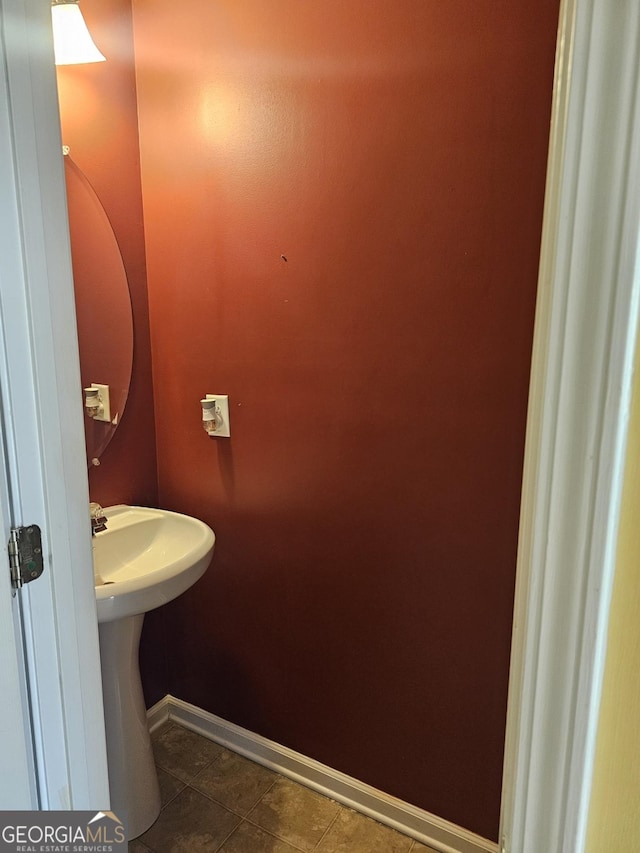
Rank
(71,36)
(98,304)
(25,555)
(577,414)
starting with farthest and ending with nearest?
→ (98,304) → (71,36) → (25,555) → (577,414)

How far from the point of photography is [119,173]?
1688 millimetres

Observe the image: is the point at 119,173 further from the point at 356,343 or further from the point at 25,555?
the point at 25,555

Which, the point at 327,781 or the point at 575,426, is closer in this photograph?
the point at 575,426

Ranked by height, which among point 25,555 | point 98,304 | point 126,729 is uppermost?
point 98,304

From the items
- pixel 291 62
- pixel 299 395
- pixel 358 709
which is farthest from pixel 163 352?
pixel 358 709

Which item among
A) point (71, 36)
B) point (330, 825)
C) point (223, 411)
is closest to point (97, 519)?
point (223, 411)

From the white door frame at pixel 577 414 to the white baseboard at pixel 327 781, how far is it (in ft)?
3.96

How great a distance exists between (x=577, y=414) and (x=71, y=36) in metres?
1.62

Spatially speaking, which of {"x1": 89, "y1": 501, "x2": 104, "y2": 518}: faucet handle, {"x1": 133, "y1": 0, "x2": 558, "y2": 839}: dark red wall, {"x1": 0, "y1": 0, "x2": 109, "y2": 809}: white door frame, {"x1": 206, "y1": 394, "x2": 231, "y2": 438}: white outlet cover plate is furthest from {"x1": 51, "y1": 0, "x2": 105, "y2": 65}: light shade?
{"x1": 89, "y1": 501, "x2": 104, "y2": 518}: faucet handle

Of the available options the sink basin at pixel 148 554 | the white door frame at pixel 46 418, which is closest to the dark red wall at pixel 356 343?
the sink basin at pixel 148 554

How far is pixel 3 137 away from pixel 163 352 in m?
1.10

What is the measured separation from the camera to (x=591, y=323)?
44 centimetres

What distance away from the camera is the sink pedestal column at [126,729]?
152 centimetres

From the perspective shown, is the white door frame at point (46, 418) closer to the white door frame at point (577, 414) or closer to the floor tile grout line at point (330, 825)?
the white door frame at point (577, 414)
